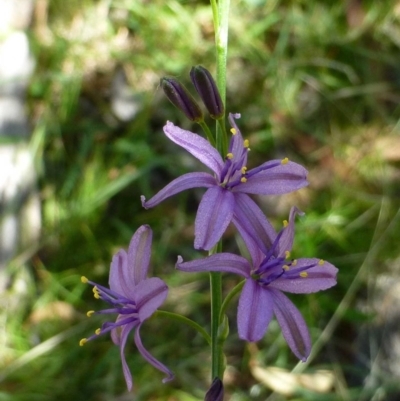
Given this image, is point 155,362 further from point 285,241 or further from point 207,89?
point 207,89

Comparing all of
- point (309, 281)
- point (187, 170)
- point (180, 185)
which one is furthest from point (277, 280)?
point (187, 170)

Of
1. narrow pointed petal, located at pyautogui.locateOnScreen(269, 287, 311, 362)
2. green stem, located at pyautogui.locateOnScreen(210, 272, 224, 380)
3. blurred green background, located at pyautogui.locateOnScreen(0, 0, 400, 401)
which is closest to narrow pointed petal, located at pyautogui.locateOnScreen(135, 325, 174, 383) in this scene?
green stem, located at pyautogui.locateOnScreen(210, 272, 224, 380)

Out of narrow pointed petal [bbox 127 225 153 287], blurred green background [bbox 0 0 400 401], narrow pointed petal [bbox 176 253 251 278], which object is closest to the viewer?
narrow pointed petal [bbox 176 253 251 278]

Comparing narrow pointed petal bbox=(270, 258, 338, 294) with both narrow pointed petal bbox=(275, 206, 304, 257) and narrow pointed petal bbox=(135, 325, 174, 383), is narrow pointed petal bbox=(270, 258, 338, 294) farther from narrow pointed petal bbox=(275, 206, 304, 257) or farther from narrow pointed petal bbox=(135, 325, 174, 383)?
narrow pointed petal bbox=(135, 325, 174, 383)

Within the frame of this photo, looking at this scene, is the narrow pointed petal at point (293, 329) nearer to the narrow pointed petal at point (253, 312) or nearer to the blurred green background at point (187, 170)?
the narrow pointed petal at point (253, 312)

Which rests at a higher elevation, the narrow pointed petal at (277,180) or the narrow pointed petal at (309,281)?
the narrow pointed petal at (277,180)

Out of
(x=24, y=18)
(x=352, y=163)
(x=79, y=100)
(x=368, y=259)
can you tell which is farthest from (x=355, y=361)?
(x=24, y=18)

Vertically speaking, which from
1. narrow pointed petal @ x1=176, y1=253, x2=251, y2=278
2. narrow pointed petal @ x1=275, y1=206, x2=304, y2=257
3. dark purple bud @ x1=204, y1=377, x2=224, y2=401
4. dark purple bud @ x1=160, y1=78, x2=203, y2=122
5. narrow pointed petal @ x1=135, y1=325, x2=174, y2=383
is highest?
dark purple bud @ x1=160, y1=78, x2=203, y2=122

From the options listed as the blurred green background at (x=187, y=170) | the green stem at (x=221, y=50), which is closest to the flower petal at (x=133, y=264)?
the green stem at (x=221, y=50)
